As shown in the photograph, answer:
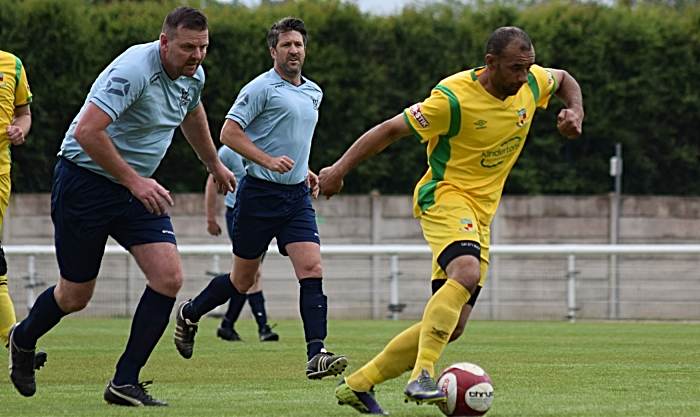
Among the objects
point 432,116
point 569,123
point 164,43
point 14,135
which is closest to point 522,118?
point 569,123

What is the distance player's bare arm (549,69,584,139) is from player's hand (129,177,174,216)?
213cm

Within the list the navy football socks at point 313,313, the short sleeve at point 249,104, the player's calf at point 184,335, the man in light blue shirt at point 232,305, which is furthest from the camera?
the man in light blue shirt at point 232,305

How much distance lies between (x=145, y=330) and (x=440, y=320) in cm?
172

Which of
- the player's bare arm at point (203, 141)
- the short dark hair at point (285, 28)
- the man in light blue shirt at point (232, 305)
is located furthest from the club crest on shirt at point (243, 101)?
the man in light blue shirt at point (232, 305)

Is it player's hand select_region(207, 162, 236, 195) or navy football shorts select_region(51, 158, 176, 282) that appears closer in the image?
navy football shorts select_region(51, 158, 176, 282)

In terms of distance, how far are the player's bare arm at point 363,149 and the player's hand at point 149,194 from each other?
33.0 inches

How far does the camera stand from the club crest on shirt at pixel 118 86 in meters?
5.54

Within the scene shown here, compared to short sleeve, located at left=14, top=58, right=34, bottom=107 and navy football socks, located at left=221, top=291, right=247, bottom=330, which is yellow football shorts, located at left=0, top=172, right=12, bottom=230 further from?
navy football socks, located at left=221, top=291, right=247, bottom=330

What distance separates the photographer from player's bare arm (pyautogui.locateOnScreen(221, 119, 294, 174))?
6.77 meters

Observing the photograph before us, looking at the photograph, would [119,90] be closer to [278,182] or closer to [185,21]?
[185,21]

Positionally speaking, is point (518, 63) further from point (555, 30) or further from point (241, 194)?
point (555, 30)

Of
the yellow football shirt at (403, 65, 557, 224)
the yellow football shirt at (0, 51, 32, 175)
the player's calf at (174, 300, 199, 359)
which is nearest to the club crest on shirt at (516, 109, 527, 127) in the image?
the yellow football shirt at (403, 65, 557, 224)

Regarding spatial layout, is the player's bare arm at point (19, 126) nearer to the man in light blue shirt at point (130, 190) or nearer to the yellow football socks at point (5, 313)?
the yellow football socks at point (5, 313)

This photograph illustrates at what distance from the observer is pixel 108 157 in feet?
17.9
